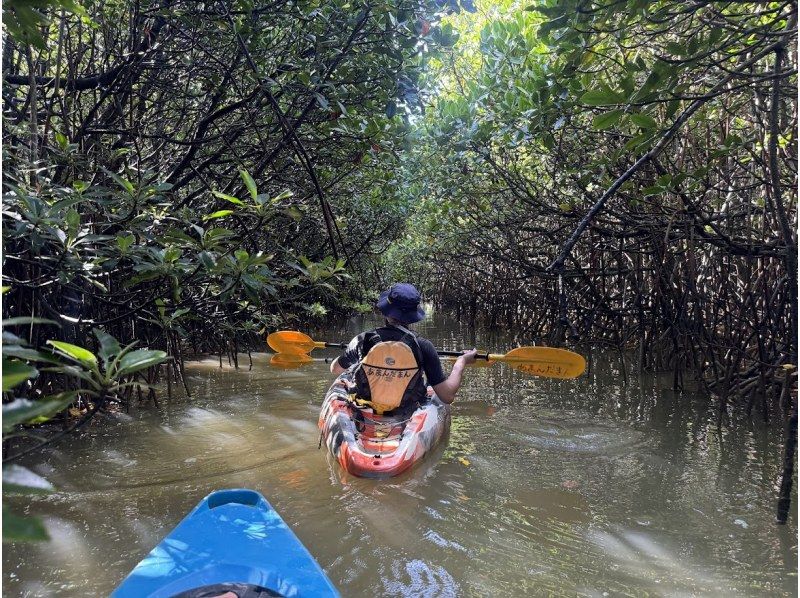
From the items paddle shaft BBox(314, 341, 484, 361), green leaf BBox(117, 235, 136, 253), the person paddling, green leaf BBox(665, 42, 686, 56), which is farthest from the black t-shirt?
green leaf BBox(665, 42, 686, 56)

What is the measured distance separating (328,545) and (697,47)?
2426 mm

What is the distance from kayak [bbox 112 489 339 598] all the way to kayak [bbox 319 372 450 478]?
3.69 feet

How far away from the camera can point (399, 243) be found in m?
17.7

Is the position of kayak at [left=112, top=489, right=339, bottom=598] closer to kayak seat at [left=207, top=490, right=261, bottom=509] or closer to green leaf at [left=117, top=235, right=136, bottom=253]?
kayak seat at [left=207, top=490, right=261, bottom=509]

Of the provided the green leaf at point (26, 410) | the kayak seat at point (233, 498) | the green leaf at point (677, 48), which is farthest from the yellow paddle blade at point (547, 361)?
the green leaf at point (26, 410)

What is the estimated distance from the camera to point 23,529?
2.28 feet

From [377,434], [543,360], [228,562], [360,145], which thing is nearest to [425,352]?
[377,434]

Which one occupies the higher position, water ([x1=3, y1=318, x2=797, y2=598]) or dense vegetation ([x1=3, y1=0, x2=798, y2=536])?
dense vegetation ([x1=3, y1=0, x2=798, y2=536])

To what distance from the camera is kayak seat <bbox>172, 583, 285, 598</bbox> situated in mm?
1618

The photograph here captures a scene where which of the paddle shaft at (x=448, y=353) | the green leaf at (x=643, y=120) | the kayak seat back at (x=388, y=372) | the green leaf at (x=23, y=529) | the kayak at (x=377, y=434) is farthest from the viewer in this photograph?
the paddle shaft at (x=448, y=353)

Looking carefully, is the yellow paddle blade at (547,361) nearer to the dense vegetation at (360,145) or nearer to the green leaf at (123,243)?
the dense vegetation at (360,145)

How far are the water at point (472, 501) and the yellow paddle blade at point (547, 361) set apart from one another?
420 millimetres

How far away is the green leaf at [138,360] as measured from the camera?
1.17m

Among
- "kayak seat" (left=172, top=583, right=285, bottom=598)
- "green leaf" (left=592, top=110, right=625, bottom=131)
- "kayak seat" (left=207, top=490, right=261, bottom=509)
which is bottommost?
"kayak seat" (left=172, top=583, right=285, bottom=598)
